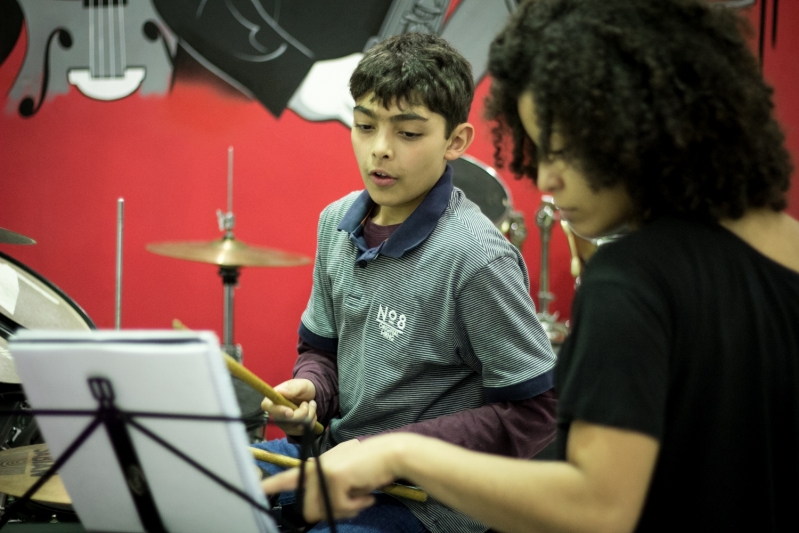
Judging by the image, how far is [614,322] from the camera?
623mm

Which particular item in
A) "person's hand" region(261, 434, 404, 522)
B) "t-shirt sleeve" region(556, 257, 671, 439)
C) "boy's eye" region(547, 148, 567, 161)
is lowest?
"person's hand" region(261, 434, 404, 522)

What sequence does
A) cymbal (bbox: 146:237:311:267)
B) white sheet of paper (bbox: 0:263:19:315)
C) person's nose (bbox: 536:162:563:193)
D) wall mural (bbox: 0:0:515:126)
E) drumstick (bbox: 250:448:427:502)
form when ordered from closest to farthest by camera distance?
person's nose (bbox: 536:162:563:193)
drumstick (bbox: 250:448:427:502)
white sheet of paper (bbox: 0:263:19:315)
cymbal (bbox: 146:237:311:267)
wall mural (bbox: 0:0:515:126)

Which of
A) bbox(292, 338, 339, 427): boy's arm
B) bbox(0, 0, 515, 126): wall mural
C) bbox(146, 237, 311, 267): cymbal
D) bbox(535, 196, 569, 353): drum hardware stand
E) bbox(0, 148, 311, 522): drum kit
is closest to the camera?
bbox(0, 148, 311, 522): drum kit

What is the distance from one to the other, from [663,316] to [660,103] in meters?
0.19

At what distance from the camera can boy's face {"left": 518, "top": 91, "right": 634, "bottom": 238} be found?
2.34ft

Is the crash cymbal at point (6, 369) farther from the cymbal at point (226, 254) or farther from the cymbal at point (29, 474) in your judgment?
the cymbal at point (226, 254)

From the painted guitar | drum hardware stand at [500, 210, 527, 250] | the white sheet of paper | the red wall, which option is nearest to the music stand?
the white sheet of paper

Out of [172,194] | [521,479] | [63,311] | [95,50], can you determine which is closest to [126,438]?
[521,479]

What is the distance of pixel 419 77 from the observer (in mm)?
1179

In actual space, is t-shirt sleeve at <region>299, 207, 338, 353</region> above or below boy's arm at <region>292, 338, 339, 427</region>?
above

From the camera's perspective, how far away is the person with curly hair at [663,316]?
62 cm

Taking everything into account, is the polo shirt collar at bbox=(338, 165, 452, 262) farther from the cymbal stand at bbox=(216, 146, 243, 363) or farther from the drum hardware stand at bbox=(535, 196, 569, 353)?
the drum hardware stand at bbox=(535, 196, 569, 353)

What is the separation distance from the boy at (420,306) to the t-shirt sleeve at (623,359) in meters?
0.42

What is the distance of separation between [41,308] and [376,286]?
83 cm
